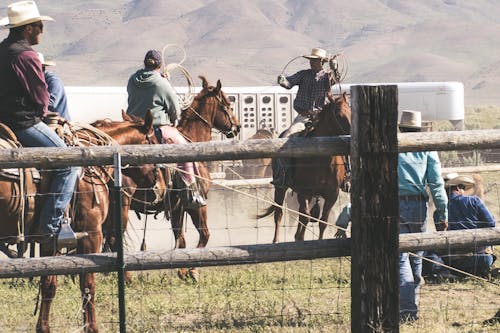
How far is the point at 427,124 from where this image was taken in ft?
83.0

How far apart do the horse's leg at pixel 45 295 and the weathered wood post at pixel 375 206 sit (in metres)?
2.47

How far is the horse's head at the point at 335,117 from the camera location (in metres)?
12.8

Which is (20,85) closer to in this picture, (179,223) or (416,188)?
(416,188)

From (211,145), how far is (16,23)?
72.7 inches

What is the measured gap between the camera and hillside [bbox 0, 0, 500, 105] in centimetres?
13562

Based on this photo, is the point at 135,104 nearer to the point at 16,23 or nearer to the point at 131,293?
the point at 131,293

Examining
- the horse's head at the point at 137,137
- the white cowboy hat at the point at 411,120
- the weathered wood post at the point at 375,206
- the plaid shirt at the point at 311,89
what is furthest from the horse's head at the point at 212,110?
the weathered wood post at the point at 375,206

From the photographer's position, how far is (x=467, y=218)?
996 cm

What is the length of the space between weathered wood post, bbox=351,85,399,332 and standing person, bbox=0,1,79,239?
2.18 m

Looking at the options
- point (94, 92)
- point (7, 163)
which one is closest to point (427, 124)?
point (94, 92)

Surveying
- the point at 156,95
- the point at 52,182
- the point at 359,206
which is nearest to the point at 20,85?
the point at 52,182

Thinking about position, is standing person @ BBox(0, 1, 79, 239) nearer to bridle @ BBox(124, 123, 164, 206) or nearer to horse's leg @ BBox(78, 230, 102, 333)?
horse's leg @ BBox(78, 230, 102, 333)

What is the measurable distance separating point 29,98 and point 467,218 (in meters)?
4.79

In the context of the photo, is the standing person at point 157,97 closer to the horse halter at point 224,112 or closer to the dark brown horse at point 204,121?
the dark brown horse at point 204,121
